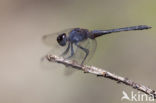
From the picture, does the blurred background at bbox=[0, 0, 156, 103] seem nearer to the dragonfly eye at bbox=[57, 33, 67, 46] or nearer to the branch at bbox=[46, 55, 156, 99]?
the dragonfly eye at bbox=[57, 33, 67, 46]

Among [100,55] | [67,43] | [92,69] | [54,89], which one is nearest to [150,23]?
[100,55]

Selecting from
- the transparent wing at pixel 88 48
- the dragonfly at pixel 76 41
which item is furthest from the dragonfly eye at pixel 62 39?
the transparent wing at pixel 88 48

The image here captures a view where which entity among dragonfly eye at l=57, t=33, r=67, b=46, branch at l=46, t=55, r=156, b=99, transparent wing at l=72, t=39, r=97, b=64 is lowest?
branch at l=46, t=55, r=156, b=99

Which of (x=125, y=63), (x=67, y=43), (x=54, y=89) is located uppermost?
(x=67, y=43)

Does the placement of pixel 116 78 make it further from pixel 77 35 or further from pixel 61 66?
pixel 61 66

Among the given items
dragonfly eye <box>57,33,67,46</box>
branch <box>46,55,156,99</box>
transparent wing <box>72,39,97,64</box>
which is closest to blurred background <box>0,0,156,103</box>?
transparent wing <box>72,39,97,64</box>

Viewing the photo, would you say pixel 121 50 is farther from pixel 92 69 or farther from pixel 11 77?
pixel 92 69

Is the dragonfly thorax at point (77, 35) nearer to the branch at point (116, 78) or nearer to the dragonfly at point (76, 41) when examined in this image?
the dragonfly at point (76, 41)

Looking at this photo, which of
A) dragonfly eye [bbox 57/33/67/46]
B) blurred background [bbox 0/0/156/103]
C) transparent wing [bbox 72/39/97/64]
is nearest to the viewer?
transparent wing [bbox 72/39/97/64]
